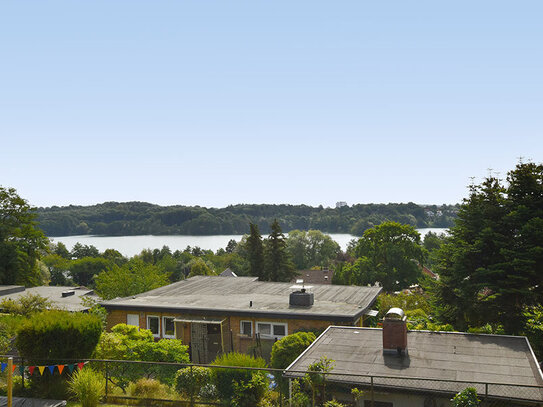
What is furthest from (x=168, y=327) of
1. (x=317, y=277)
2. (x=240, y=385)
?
(x=317, y=277)

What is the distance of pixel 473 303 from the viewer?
Result: 24.3 m

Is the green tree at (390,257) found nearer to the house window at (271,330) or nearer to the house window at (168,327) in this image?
the house window at (271,330)

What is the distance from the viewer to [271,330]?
2445 cm

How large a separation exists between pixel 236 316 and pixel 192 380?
9.75m

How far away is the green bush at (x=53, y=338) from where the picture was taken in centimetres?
1550

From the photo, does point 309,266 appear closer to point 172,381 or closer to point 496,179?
point 496,179

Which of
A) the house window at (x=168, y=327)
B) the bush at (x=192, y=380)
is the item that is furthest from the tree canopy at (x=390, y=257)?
the bush at (x=192, y=380)

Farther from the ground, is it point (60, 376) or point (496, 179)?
point (496, 179)

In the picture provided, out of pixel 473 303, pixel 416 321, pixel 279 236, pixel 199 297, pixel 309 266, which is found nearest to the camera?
pixel 473 303

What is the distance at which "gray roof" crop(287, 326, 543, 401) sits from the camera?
1284 cm

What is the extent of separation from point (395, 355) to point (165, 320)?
14.8m

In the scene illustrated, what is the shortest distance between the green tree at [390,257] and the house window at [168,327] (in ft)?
127

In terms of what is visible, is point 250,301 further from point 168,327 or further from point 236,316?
point 168,327

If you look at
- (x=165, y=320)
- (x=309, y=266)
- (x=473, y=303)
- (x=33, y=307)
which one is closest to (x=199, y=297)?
(x=165, y=320)
